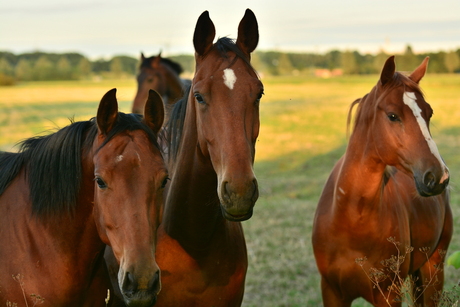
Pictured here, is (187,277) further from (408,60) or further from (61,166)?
(408,60)

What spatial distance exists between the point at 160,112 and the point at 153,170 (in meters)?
0.46

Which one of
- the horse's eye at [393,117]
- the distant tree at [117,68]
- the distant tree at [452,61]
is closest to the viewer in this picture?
the horse's eye at [393,117]

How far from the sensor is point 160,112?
110 inches

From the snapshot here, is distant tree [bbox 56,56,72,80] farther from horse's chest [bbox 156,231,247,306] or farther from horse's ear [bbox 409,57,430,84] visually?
horse's chest [bbox 156,231,247,306]

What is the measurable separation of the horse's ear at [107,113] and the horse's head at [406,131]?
2.12 m

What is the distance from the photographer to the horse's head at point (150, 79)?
9.16 m

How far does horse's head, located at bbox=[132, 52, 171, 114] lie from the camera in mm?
9164

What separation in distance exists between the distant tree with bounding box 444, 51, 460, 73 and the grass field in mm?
843

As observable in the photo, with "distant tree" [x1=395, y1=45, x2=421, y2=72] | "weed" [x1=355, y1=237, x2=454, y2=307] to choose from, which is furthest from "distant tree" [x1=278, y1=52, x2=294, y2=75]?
"weed" [x1=355, y1=237, x2=454, y2=307]

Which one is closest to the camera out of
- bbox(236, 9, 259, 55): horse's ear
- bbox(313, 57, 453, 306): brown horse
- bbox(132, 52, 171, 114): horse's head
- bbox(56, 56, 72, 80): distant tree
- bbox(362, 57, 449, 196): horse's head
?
bbox(236, 9, 259, 55): horse's ear

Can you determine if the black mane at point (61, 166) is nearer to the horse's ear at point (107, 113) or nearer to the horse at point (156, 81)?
the horse's ear at point (107, 113)

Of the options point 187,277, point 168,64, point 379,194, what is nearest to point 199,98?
point 187,277

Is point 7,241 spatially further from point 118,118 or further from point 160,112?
point 160,112

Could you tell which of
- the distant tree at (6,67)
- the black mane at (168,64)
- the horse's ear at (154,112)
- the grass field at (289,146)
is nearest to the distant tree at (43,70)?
the distant tree at (6,67)
